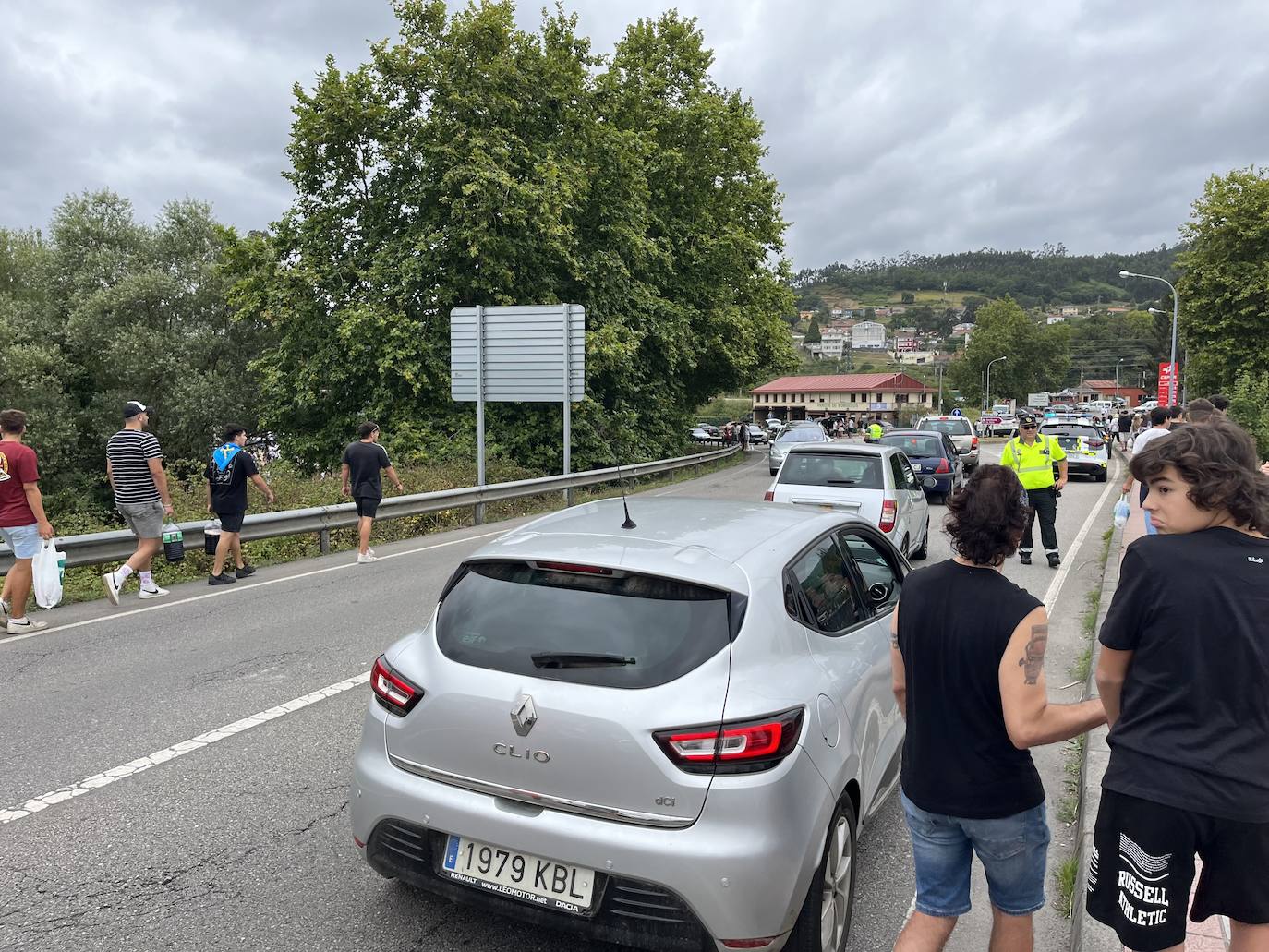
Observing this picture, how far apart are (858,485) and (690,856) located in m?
8.02

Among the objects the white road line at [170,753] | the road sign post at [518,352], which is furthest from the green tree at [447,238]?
the white road line at [170,753]

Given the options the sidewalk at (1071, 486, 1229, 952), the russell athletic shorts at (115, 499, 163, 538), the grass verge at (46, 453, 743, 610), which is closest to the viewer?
the sidewalk at (1071, 486, 1229, 952)

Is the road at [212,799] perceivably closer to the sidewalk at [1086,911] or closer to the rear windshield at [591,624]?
the sidewalk at [1086,911]

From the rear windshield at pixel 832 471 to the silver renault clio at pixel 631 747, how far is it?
22.8ft

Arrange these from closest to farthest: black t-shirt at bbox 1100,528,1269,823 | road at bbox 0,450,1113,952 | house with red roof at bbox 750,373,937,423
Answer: black t-shirt at bbox 1100,528,1269,823 → road at bbox 0,450,1113,952 → house with red roof at bbox 750,373,937,423

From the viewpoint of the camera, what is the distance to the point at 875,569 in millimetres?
4293

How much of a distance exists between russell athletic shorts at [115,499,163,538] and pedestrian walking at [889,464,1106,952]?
8.49m

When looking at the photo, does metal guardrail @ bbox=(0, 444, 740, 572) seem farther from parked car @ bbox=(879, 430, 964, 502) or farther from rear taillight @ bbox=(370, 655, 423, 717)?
parked car @ bbox=(879, 430, 964, 502)

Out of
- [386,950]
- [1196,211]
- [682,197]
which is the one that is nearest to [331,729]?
[386,950]

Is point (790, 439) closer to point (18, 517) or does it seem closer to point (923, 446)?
point (923, 446)

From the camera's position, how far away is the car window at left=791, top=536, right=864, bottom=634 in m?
3.35

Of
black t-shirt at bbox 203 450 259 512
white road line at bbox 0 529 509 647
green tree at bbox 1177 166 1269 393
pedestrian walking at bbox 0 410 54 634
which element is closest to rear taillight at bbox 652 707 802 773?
white road line at bbox 0 529 509 647

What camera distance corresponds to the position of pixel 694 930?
2539 millimetres

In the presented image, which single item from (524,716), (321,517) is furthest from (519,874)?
(321,517)
